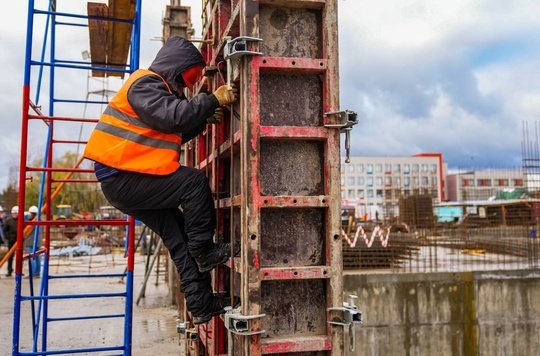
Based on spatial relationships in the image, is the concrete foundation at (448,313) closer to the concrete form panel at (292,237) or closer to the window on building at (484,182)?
the concrete form panel at (292,237)

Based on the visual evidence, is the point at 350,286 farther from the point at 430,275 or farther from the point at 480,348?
Answer: the point at 480,348

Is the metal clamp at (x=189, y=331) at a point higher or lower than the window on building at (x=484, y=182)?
lower

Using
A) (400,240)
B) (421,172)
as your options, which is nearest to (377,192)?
(421,172)

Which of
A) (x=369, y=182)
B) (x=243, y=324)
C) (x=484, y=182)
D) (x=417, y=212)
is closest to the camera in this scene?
(x=243, y=324)

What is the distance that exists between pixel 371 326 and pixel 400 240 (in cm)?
527

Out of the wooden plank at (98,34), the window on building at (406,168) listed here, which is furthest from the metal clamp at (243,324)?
the window on building at (406,168)

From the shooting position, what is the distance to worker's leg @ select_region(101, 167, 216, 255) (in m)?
3.72

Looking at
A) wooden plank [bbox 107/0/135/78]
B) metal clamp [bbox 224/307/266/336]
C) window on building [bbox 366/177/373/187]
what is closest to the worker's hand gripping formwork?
metal clamp [bbox 224/307/266/336]

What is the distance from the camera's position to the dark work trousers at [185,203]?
3.72 metres

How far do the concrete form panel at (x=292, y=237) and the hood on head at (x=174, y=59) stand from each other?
120 cm

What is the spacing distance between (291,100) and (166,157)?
0.95 meters

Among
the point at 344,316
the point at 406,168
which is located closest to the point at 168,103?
the point at 344,316

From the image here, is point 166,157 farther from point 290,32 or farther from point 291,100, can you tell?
point 290,32

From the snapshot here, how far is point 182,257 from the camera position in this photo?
3889 mm
